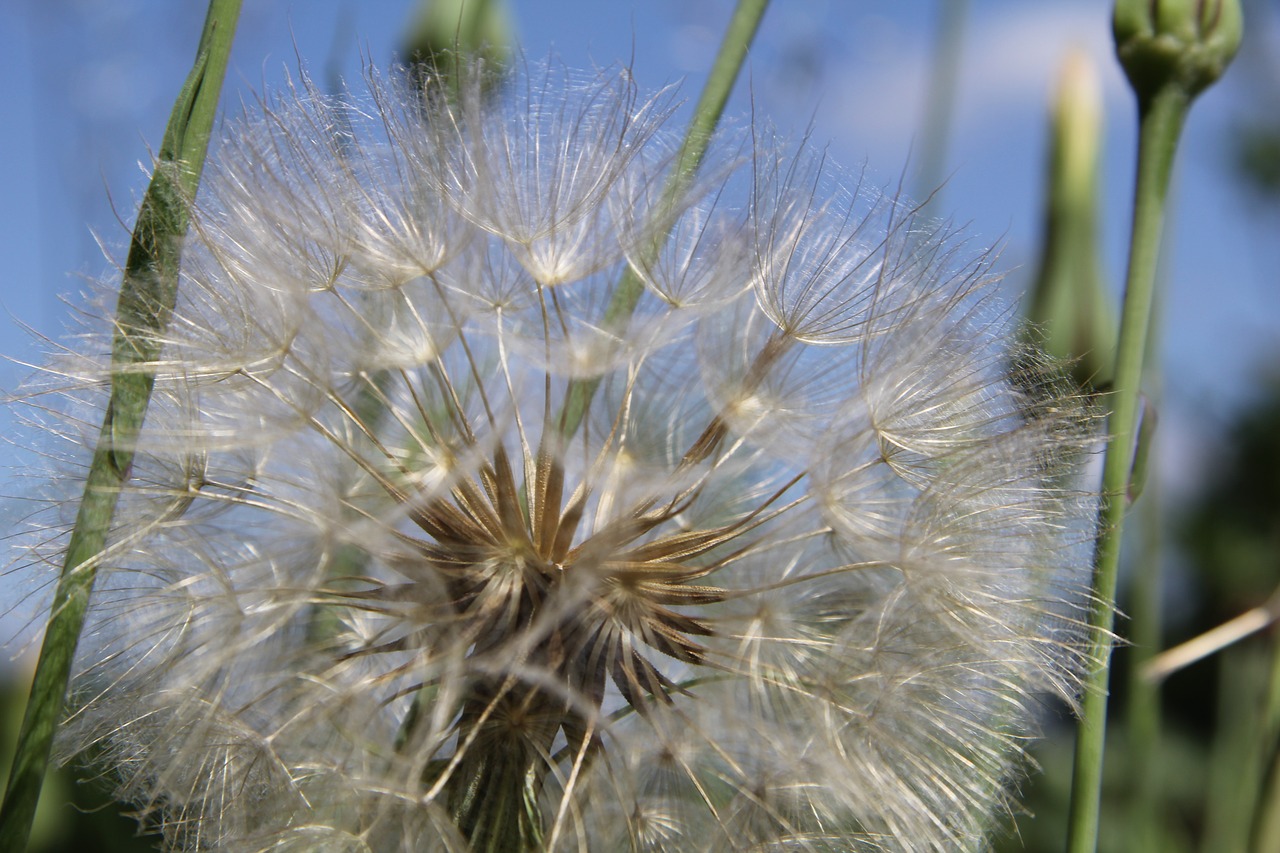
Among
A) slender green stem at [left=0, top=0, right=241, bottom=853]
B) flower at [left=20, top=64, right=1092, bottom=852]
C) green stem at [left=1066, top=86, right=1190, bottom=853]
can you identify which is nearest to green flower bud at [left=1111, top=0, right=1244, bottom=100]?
green stem at [left=1066, top=86, right=1190, bottom=853]

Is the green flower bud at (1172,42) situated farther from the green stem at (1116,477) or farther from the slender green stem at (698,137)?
the slender green stem at (698,137)

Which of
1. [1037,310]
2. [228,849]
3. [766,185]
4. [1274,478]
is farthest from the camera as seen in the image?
[1274,478]

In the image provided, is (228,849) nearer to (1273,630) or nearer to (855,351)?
(855,351)

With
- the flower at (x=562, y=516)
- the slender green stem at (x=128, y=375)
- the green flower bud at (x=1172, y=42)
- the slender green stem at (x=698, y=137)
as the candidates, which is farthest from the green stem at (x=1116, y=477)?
the slender green stem at (x=128, y=375)

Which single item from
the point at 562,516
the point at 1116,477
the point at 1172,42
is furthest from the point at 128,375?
the point at 1172,42

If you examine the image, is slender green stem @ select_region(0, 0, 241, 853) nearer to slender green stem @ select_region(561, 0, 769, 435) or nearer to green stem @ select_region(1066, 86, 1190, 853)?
slender green stem @ select_region(561, 0, 769, 435)

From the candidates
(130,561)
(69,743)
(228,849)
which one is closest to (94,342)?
(130,561)
